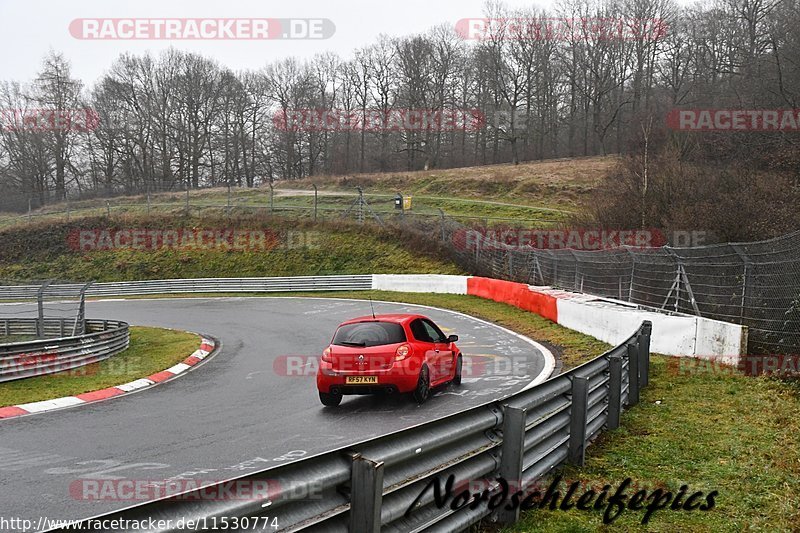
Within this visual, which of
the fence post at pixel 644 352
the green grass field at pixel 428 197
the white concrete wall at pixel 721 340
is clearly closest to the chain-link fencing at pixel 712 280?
the white concrete wall at pixel 721 340

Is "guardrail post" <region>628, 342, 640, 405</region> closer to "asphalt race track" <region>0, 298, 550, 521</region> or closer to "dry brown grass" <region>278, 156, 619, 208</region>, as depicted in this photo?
"asphalt race track" <region>0, 298, 550, 521</region>

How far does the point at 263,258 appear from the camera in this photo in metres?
43.5

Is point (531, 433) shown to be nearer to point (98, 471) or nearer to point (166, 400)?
point (98, 471)

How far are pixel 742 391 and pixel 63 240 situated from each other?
49.8m

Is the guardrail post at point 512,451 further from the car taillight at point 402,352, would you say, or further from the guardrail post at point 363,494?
the car taillight at point 402,352

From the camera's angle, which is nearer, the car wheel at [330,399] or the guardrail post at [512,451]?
the guardrail post at [512,451]

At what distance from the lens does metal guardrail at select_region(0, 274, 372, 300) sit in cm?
3650

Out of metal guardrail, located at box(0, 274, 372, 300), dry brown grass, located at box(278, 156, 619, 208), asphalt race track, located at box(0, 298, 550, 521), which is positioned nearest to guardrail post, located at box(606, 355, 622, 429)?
asphalt race track, located at box(0, 298, 550, 521)

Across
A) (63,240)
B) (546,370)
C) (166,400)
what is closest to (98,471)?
(166,400)

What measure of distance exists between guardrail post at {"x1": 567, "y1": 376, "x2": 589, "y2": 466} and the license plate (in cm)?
403

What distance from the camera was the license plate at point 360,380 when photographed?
32.3ft

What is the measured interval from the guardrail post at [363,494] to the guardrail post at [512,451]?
1.79 metres

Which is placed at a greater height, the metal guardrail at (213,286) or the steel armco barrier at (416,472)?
the steel armco barrier at (416,472)

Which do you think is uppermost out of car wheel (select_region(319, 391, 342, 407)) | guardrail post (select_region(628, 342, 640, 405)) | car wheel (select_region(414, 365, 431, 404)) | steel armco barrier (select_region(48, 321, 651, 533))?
steel armco barrier (select_region(48, 321, 651, 533))
